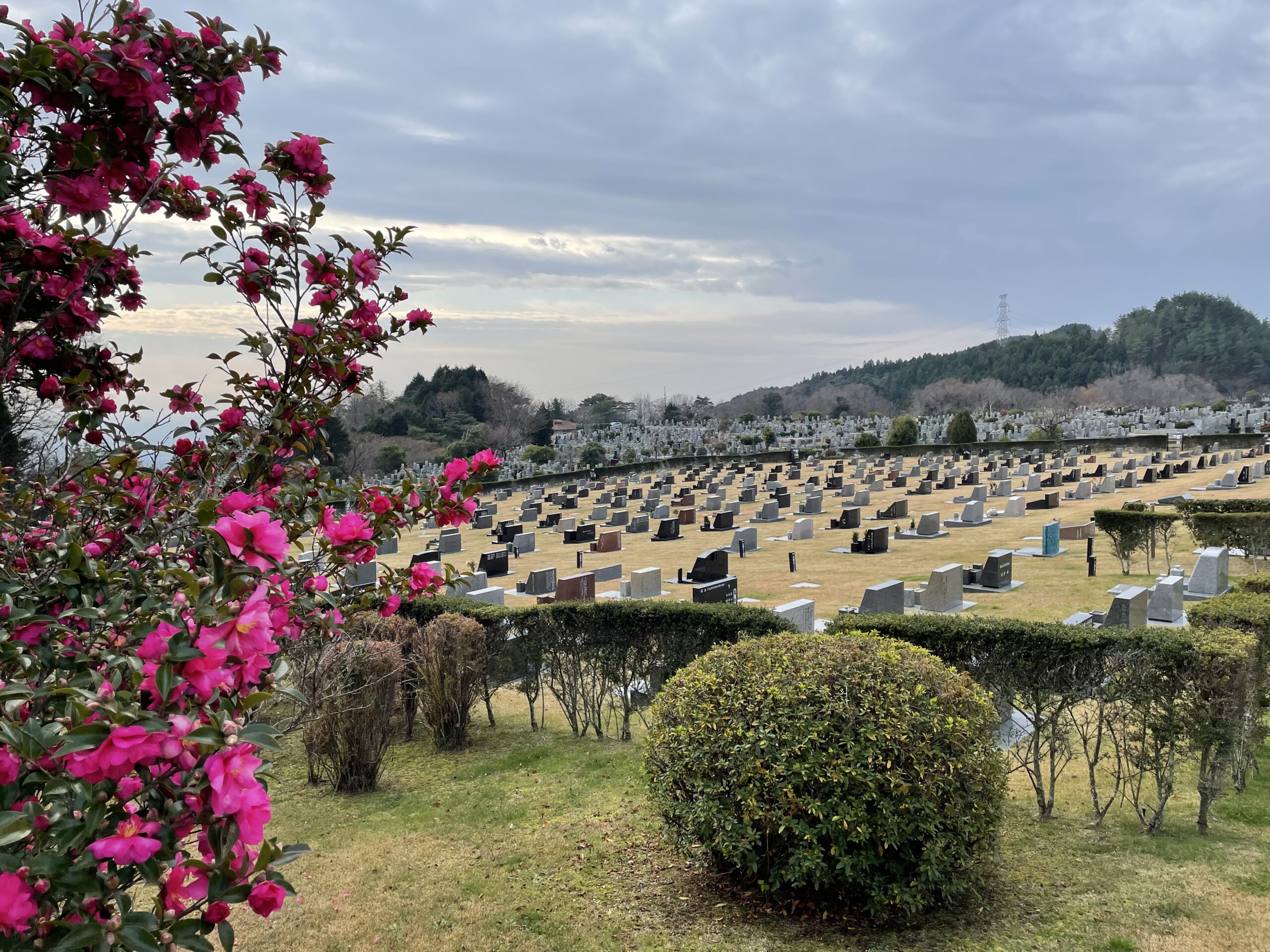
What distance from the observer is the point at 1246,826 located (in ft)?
19.3

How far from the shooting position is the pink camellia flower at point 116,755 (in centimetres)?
141

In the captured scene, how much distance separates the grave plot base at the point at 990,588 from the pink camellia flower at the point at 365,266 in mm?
14330

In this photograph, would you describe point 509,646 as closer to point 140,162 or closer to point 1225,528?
point 140,162

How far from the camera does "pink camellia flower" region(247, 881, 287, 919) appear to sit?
5.24ft

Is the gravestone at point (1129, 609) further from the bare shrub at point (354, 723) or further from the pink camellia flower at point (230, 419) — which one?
the pink camellia flower at point (230, 419)

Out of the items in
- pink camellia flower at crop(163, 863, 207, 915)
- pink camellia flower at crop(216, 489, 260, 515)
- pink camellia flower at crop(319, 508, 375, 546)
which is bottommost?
pink camellia flower at crop(163, 863, 207, 915)

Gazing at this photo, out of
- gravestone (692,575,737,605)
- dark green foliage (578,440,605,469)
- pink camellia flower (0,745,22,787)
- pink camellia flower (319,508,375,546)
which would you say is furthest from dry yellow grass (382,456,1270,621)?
dark green foliage (578,440,605,469)

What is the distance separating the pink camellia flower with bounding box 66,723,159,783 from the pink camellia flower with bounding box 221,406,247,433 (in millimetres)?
1954

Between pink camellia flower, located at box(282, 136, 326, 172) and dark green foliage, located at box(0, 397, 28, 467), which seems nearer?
pink camellia flower, located at box(282, 136, 326, 172)

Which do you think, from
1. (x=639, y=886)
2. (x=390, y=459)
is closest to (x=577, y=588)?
(x=639, y=886)

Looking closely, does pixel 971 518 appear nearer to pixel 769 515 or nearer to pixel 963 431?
pixel 769 515

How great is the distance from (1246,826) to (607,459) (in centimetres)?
5294

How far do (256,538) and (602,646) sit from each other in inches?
289

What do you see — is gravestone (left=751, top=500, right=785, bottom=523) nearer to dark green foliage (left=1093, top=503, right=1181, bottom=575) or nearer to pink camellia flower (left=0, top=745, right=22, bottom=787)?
dark green foliage (left=1093, top=503, right=1181, bottom=575)
